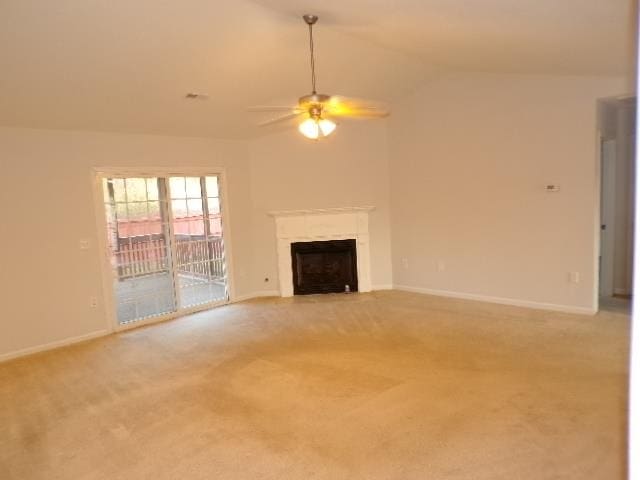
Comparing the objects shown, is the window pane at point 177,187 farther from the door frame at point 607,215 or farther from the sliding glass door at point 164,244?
the door frame at point 607,215

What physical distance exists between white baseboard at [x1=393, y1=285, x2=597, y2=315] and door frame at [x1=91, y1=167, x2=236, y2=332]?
2.73m

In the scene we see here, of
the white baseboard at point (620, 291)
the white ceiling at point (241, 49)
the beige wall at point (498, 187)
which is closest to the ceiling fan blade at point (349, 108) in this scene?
the white ceiling at point (241, 49)

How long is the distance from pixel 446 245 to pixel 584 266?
163 cm

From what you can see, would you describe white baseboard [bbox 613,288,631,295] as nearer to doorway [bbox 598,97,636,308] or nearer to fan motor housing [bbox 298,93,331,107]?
doorway [bbox 598,97,636,308]

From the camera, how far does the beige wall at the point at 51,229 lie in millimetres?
4387

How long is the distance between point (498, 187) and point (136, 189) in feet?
14.3

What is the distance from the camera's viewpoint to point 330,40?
397cm

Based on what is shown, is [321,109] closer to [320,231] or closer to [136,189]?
[136,189]

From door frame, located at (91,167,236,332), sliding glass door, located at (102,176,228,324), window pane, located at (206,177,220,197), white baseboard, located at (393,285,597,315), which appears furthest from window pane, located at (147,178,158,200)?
white baseboard, located at (393,285,597,315)

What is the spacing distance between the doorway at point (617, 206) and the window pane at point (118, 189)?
5648 mm

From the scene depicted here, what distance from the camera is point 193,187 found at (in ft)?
19.4

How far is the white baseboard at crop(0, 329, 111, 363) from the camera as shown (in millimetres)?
4402

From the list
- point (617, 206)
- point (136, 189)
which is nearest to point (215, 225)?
point (136, 189)

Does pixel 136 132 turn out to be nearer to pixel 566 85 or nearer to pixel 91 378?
pixel 91 378
